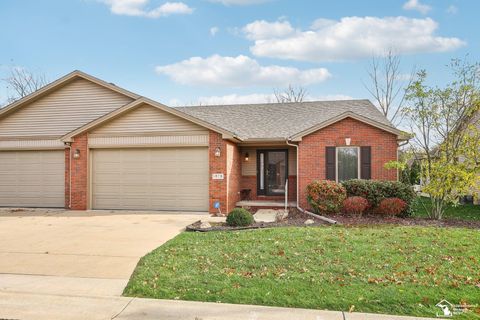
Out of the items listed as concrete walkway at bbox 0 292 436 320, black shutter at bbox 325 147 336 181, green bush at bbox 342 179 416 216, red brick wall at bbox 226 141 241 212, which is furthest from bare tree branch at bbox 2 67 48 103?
concrete walkway at bbox 0 292 436 320

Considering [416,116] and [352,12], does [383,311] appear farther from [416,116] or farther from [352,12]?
[352,12]

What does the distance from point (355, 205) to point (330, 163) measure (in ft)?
7.98

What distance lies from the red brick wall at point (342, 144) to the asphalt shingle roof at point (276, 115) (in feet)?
4.06

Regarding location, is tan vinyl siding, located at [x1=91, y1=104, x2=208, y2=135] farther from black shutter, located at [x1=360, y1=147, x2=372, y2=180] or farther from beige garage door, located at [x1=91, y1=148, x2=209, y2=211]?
black shutter, located at [x1=360, y1=147, x2=372, y2=180]

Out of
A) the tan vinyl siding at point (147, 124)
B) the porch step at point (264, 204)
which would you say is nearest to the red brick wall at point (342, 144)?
the porch step at point (264, 204)

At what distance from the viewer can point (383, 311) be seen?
4.01m

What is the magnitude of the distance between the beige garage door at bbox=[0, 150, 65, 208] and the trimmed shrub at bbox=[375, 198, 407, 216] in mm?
12398

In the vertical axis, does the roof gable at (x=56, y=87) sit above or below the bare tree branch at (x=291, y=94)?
below

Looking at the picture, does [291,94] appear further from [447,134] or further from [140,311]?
[140,311]

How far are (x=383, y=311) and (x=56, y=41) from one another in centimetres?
2080

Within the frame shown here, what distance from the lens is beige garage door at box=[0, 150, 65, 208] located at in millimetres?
13539

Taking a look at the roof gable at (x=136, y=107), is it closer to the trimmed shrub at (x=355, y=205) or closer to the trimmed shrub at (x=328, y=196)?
A: the trimmed shrub at (x=328, y=196)

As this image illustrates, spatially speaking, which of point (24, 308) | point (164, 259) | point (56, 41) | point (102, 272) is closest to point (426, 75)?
point (164, 259)

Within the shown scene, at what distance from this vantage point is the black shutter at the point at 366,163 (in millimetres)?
12352
